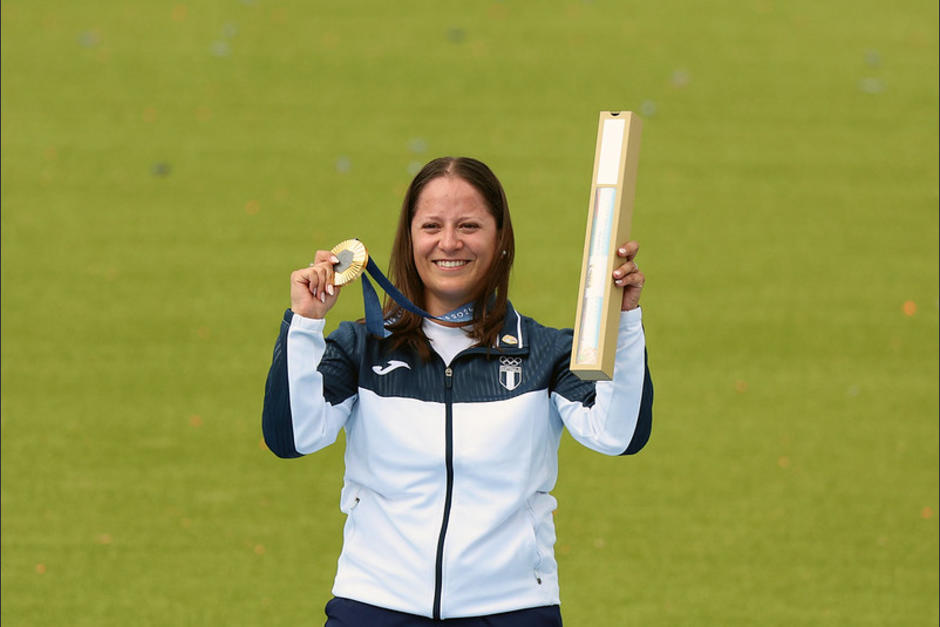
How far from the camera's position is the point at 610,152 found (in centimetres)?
215

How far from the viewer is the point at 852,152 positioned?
21.6ft

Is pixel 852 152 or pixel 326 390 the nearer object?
pixel 326 390

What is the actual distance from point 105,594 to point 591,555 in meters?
1.46

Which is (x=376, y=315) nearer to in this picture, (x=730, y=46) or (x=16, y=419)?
(x=16, y=419)

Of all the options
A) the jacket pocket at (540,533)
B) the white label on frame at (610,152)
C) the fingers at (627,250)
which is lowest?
the jacket pocket at (540,533)

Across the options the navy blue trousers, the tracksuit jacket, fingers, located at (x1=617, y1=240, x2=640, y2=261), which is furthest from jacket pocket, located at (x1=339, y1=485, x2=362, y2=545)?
fingers, located at (x1=617, y1=240, x2=640, y2=261)

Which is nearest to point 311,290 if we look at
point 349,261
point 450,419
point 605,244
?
point 349,261

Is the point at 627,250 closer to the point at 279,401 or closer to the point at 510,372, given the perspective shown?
the point at 510,372

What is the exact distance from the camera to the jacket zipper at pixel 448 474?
2271 millimetres

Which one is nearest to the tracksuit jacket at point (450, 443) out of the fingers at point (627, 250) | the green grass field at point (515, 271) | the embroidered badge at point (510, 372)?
the embroidered badge at point (510, 372)

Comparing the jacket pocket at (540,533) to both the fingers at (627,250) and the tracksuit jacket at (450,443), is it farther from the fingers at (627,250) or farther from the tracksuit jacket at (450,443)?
the fingers at (627,250)

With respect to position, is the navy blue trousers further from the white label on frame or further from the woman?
the white label on frame

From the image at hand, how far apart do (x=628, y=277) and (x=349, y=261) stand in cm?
45

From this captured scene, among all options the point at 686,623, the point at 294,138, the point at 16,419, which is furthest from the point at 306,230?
the point at 686,623
